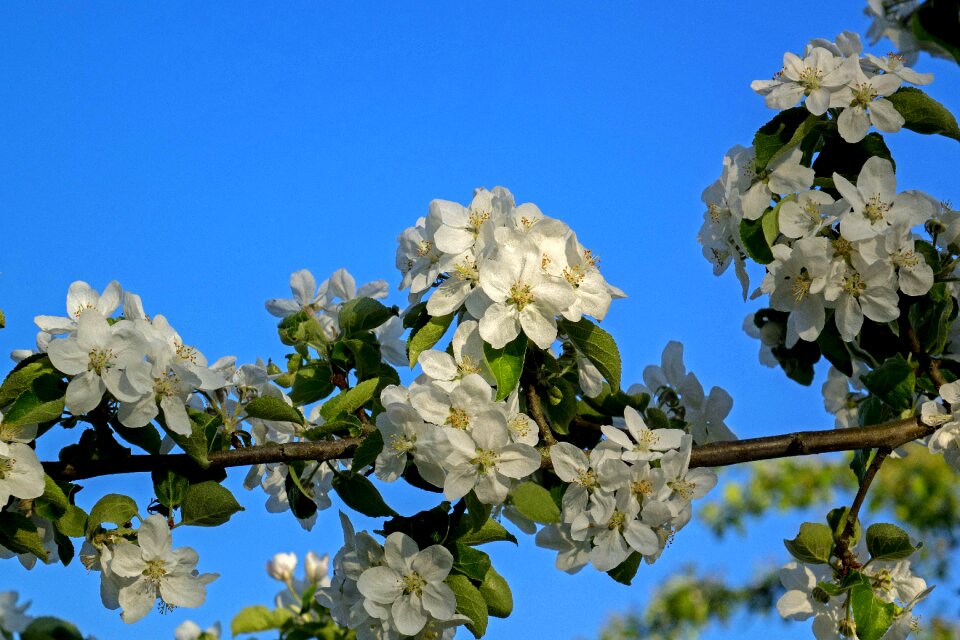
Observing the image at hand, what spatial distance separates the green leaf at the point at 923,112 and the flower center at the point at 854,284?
352 millimetres

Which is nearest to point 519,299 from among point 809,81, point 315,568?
point 809,81

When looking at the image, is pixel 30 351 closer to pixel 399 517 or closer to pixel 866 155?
pixel 399 517

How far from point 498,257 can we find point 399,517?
491mm

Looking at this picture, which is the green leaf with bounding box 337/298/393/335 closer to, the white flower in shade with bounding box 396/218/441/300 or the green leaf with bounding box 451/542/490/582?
the white flower in shade with bounding box 396/218/441/300

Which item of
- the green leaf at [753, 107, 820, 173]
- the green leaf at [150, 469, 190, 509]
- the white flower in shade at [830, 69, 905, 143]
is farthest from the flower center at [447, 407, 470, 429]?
the white flower in shade at [830, 69, 905, 143]

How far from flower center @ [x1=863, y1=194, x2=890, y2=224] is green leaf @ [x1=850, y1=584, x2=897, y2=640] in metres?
0.65

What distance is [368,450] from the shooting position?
64.0 inches

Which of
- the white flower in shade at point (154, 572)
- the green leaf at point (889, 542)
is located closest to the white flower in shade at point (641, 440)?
the green leaf at point (889, 542)

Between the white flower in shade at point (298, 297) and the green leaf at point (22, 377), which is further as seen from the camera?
the white flower in shade at point (298, 297)

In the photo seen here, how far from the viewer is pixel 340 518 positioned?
5.78 ft

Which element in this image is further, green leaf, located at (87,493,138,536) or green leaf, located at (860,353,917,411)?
green leaf, located at (860,353,917,411)

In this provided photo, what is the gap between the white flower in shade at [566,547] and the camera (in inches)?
66.2

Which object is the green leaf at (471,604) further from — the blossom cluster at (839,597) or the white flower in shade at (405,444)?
the blossom cluster at (839,597)

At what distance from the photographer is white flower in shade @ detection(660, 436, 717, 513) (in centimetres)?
163
